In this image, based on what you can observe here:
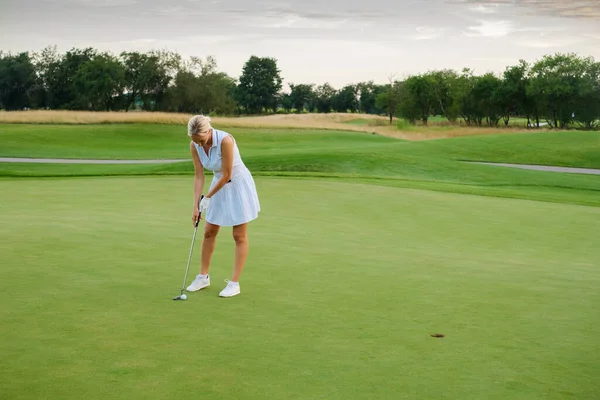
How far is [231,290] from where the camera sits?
6707mm

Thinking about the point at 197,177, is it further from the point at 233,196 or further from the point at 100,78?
the point at 100,78

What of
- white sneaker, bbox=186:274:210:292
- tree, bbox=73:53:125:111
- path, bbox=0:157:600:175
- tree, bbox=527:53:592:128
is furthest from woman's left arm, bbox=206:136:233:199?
tree, bbox=527:53:592:128

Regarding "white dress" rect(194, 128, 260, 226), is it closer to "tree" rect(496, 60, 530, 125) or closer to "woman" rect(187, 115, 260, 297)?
"woman" rect(187, 115, 260, 297)

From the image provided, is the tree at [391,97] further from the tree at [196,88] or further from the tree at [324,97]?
the tree at [324,97]

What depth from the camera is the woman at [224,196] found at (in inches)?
271

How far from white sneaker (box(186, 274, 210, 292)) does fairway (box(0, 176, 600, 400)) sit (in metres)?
0.14

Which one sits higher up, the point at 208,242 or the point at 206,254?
the point at 208,242

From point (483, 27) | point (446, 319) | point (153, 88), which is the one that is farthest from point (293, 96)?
point (446, 319)

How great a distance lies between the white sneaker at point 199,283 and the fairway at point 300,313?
14 centimetres

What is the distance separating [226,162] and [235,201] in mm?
425

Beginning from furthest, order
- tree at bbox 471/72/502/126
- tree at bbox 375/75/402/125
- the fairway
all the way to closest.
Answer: tree at bbox 375/75/402/125 < tree at bbox 471/72/502/126 < the fairway

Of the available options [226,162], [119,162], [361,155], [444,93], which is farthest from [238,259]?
[444,93]

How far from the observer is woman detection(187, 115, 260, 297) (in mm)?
6879

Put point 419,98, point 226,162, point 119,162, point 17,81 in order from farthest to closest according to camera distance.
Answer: point 419,98
point 17,81
point 119,162
point 226,162
